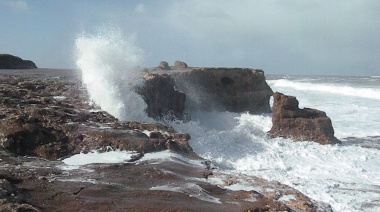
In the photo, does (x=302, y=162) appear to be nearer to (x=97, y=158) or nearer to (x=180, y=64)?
(x=97, y=158)

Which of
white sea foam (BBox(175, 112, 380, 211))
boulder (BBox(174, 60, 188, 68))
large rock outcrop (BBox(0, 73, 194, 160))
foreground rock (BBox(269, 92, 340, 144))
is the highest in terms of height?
boulder (BBox(174, 60, 188, 68))

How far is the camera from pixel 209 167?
7539 mm

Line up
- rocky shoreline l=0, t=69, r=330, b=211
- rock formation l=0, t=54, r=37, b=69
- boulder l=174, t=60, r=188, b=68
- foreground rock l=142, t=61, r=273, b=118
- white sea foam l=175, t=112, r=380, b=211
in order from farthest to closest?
1. rock formation l=0, t=54, r=37, b=69
2. boulder l=174, t=60, r=188, b=68
3. foreground rock l=142, t=61, r=273, b=118
4. white sea foam l=175, t=112, r=380, b=211
5. rocky shoreline l=0, t=69, r=330, b=211

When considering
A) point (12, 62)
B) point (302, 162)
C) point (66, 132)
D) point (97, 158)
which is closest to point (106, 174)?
point (97, 158)

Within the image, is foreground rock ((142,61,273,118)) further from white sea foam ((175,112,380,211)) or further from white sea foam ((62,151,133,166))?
white sea foam ((62,151,133,166))

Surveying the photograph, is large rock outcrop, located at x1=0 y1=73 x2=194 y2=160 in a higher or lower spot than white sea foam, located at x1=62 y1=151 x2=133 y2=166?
higher

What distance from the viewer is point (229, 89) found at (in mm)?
19438

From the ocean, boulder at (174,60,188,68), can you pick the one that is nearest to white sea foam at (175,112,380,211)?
the ocean

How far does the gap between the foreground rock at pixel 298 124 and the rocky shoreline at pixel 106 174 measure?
20.8 feet

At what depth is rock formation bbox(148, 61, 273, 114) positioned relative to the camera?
18719 mm

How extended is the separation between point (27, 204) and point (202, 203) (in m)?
2.17

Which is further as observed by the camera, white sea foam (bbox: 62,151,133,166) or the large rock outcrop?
the large rock outcrop

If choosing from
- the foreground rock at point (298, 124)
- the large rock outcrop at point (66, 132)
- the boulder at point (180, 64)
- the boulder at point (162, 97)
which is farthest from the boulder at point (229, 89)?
the large rock outcrop at point (66, 132)

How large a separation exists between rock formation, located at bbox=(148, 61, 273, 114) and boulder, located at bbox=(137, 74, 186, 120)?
103 inches
